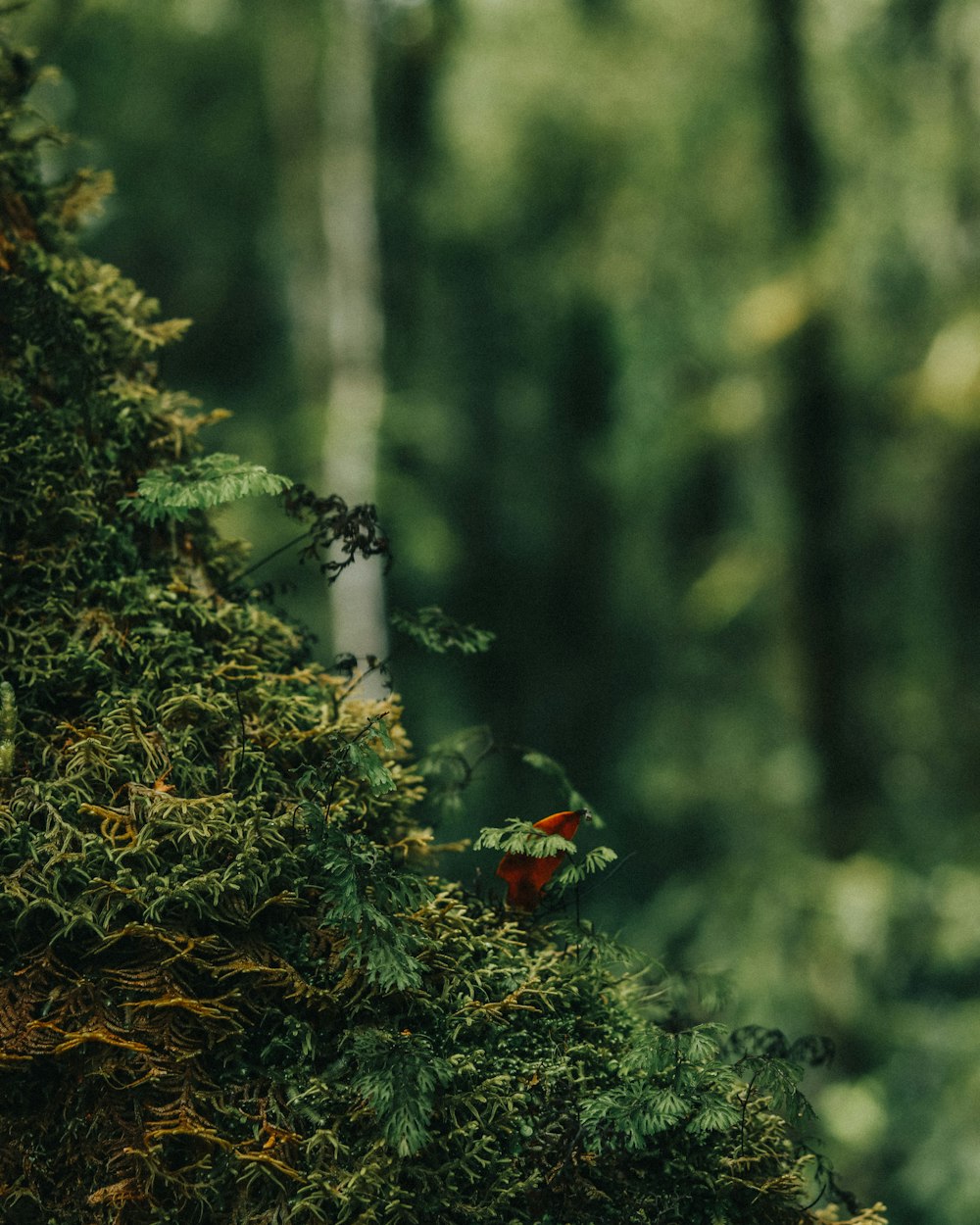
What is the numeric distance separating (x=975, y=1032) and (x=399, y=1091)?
5.53 m

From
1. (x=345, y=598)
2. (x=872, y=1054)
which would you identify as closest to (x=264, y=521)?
(x=345, y=598)

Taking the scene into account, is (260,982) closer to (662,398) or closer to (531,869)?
(531,869)

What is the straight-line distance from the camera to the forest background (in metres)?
6.11

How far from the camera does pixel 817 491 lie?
643 centimetres

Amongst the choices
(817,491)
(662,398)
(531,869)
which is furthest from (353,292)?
(531,869)

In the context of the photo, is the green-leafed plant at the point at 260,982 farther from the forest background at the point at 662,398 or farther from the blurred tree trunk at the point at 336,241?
the blurred tree trunk at the point at 336,241

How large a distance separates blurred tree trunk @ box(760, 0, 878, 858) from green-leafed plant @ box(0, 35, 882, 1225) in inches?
206

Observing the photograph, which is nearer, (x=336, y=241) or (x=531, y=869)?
(x=531, y=869)

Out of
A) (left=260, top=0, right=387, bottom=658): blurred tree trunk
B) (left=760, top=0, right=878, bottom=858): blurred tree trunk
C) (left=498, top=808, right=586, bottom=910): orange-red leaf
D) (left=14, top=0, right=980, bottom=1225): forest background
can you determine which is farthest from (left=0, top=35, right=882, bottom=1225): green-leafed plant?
(left=260, top=0, right=387, bottom=658): blurred tree trunk

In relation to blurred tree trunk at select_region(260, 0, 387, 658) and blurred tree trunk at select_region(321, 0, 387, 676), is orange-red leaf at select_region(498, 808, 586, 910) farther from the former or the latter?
blurred tree trunk at select_region(321, 0, 387, 676)

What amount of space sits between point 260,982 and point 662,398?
9051 millimetres

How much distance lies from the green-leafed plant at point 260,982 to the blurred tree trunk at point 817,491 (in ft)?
17.1

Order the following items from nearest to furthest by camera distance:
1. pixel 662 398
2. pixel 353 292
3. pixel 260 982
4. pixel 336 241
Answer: pixel 260 982
pixel 353 292
pixel 336 241
pixel 662 398

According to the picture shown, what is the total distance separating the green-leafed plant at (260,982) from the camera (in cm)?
112
